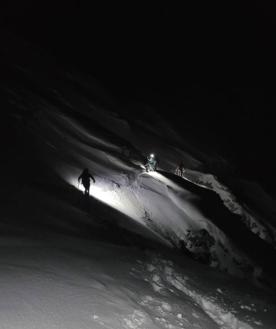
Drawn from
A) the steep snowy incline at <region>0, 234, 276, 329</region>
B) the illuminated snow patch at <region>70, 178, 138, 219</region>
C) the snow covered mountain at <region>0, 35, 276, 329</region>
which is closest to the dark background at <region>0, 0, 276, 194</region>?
the snow covered mountain at <region>0, 35, 276, 329</region>

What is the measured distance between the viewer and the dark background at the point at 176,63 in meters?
77.2

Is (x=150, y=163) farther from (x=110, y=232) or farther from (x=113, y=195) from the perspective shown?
(x=110, y=232)

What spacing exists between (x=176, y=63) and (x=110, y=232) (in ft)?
317

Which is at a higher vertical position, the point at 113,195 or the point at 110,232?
the point at 113,195

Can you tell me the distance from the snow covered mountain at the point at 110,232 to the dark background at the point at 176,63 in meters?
27.7

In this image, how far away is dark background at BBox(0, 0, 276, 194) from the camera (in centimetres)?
7725

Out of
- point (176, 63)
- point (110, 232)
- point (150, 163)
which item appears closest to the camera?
point (110, 232)

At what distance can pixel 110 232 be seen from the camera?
17.4m

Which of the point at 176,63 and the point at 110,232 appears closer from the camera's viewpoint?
the point at 110,232

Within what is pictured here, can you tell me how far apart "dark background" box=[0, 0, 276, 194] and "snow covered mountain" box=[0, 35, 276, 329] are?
27.7m

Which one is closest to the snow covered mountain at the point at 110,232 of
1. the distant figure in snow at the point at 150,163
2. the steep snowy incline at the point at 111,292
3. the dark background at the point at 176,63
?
the steep snowy incline at the point at 111,292

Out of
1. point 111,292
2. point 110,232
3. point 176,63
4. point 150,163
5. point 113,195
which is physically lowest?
point 111,292

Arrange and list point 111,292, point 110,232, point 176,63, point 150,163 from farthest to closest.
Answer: point 176,63, point 150,163, point 110,232, point 111,292

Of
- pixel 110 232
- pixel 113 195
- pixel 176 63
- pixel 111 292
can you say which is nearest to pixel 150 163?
pixel 113 195
